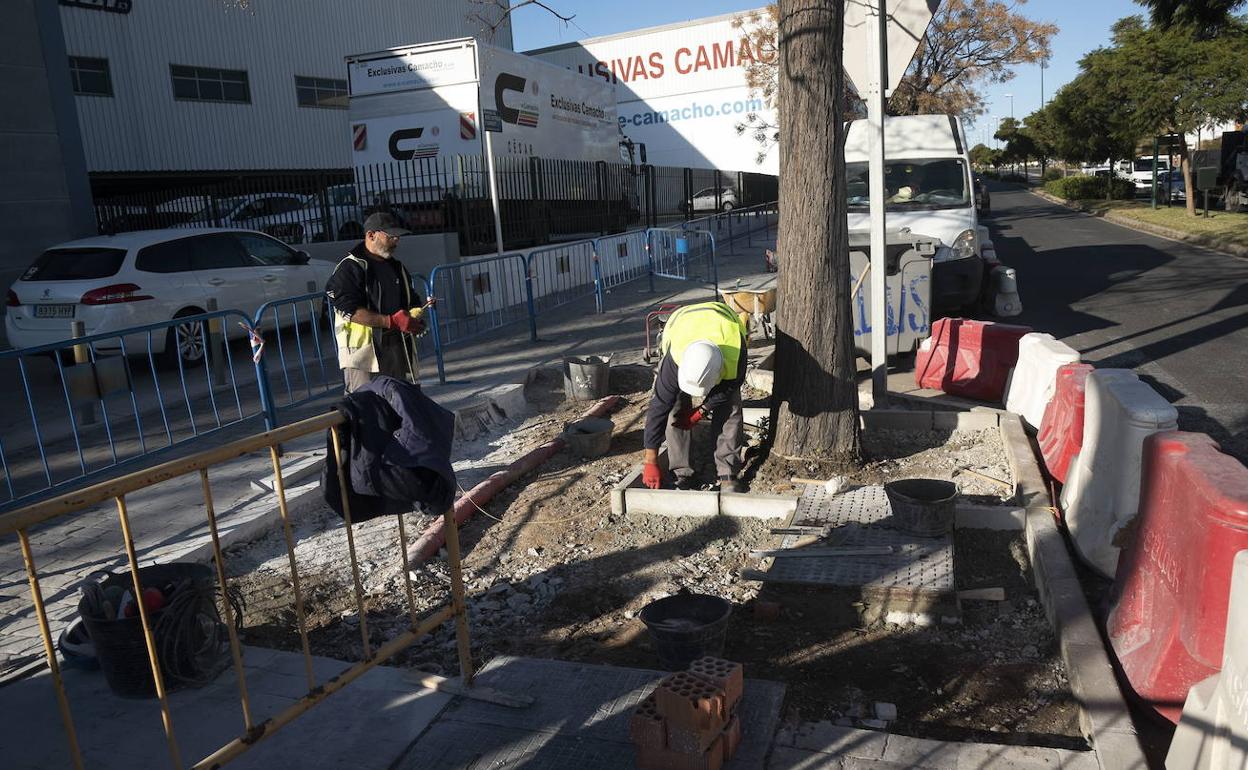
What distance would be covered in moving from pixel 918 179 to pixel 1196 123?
57.8 feet

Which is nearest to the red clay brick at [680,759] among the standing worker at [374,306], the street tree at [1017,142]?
the standing worker at [374,306]

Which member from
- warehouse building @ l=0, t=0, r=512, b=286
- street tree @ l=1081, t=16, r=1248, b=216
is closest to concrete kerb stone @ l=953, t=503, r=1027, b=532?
warehouse building @ l=0, t=0, r=512, b=286

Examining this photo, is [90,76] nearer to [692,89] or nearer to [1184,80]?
[692,89]

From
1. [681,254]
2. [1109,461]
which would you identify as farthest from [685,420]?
[681,254]

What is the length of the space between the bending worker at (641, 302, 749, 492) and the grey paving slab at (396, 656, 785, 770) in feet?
6.86

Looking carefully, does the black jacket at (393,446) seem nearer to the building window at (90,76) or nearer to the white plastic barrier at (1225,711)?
the white plastic barrier at (1225,711)

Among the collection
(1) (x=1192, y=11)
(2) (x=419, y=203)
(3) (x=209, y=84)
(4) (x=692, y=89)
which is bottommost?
(2) (x=419, y=203)

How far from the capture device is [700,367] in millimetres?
5266

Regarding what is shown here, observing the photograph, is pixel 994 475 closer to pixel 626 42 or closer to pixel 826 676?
pixel 826 676

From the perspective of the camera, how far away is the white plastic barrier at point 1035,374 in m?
6.43

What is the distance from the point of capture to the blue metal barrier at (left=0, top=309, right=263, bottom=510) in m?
6.02

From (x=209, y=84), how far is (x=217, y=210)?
11.5 metres

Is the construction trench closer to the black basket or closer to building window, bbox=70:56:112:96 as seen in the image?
the black basket

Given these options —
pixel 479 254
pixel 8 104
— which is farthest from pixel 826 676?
pixel 8 104
